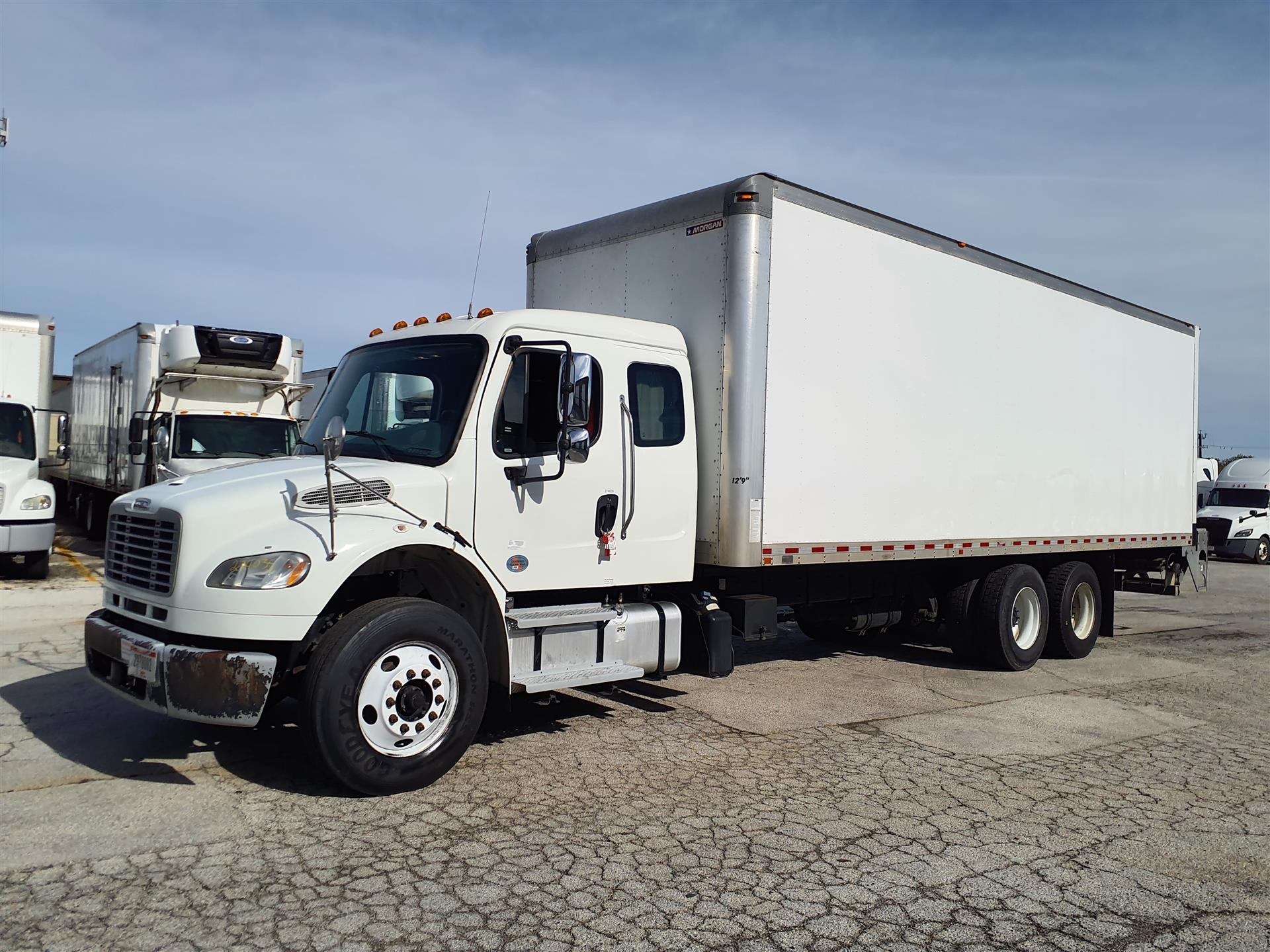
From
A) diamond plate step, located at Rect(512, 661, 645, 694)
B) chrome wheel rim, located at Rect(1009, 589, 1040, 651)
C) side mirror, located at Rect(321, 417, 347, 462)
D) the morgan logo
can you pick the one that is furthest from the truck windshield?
chrome wheel rim, located at Rect(1009, 589, 1040, 651)

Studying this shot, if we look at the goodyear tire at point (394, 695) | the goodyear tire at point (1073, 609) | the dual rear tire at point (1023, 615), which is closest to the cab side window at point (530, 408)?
the goodyear tire at point (394, 695)

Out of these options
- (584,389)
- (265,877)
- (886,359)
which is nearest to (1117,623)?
(886,359)

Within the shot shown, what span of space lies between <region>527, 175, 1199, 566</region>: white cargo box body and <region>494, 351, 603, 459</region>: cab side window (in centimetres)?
152

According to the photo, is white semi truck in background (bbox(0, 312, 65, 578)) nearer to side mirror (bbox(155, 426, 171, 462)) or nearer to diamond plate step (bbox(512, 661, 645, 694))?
side mirror (bbox(155, 426, 171, 462))

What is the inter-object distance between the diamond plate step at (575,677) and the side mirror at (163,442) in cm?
742

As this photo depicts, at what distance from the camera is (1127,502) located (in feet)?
38.0

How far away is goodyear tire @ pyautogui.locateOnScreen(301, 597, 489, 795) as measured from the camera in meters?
5.20

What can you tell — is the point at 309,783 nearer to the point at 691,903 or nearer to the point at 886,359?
the point at 691,903

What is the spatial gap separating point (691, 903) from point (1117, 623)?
40.6 feet

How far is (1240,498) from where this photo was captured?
95.3 ft

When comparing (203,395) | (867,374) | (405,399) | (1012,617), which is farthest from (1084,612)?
(203,395)

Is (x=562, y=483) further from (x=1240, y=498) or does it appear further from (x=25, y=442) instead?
(x=1240, y=498)

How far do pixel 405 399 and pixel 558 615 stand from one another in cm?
165

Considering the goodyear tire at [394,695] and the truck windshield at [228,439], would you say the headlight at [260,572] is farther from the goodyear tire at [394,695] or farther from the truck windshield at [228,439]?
the truck windshield at [228,439]
